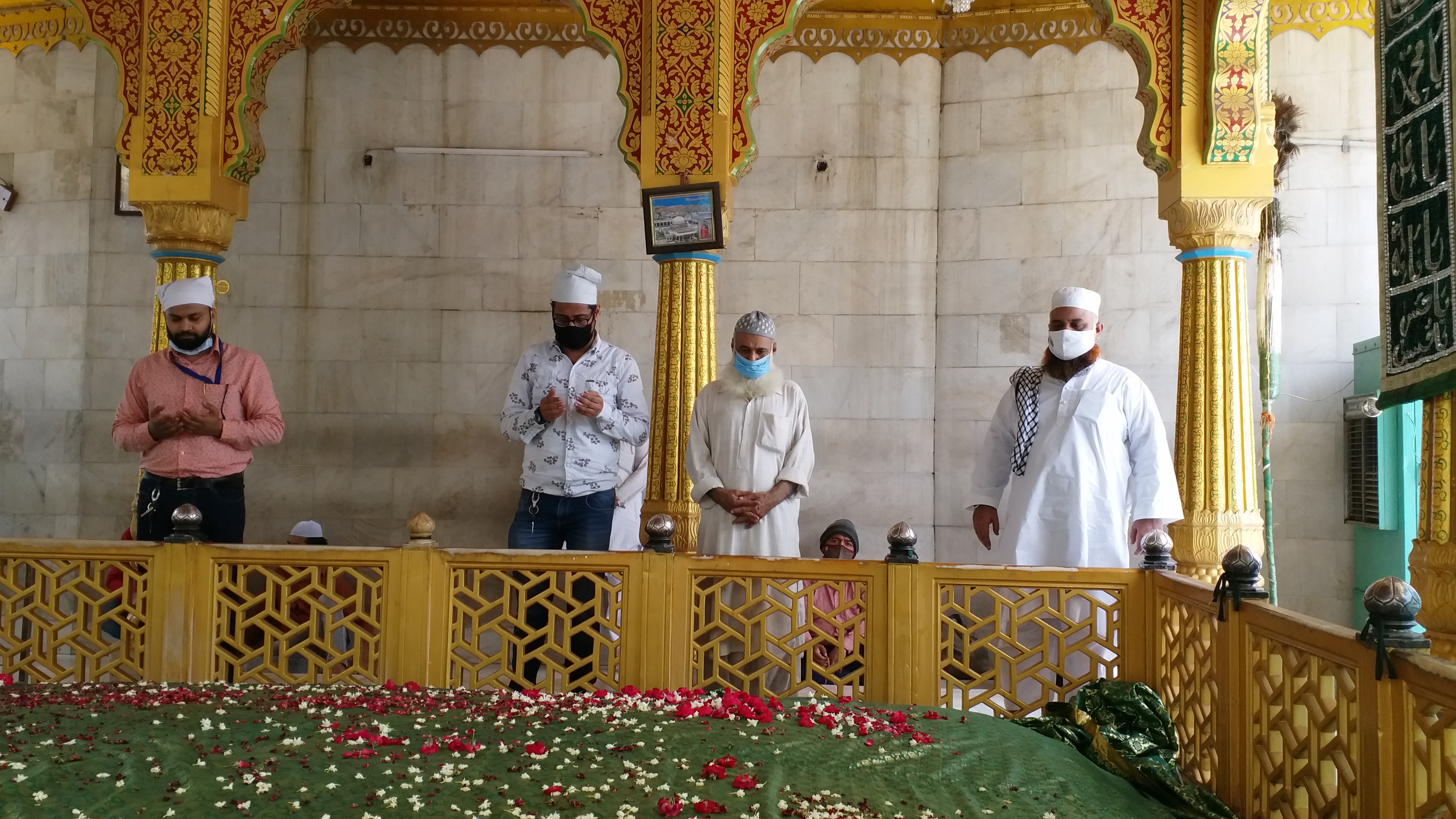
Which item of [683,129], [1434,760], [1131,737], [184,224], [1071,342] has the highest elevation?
[683,129]

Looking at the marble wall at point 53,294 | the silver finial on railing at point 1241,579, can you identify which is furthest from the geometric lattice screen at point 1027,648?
the marble wall at point 53,294

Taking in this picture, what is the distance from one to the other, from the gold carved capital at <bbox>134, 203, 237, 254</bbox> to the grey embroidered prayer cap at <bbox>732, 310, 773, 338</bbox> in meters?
2.69

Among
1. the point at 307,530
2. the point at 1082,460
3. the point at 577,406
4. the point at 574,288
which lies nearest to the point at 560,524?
the point at 577,406

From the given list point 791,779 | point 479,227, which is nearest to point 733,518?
point 791,779

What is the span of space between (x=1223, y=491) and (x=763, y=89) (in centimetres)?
372

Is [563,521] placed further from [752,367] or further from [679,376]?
[752,367]

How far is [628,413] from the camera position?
5297mm

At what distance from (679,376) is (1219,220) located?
2595 millimetres

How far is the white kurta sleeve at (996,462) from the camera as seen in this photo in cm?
516

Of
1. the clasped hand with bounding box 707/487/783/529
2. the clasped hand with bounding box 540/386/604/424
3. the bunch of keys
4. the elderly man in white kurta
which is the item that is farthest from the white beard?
the bunch of keys

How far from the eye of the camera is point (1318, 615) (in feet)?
22.6

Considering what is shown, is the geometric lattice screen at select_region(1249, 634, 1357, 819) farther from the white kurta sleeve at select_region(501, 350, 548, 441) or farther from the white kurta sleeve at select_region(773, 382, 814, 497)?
the white kurta sleeve at select_region(501, 350, 548, 441)

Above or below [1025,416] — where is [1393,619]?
below

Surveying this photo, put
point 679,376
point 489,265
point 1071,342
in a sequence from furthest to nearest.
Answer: point 489,265
point 679,376
point 1071,342
